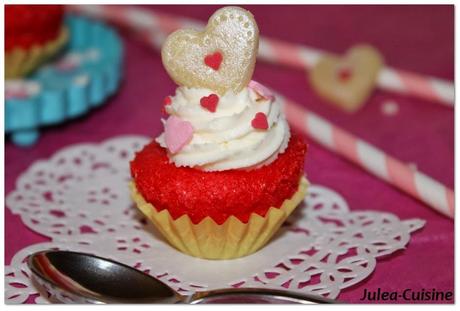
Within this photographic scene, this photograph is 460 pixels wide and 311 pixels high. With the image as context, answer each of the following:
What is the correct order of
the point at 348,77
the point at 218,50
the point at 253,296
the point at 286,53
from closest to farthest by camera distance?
the point at 253,296, the point at 218,50, the point at 348,77, the point at 286,53

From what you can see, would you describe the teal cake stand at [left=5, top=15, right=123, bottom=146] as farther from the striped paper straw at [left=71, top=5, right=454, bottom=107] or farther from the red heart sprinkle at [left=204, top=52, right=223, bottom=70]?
the red heart sprinkle at [left=204, top=52, right=223, bottom=70]

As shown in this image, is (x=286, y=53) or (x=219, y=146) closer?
(x=219, y=146)

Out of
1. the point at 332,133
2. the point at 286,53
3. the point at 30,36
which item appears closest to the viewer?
the point at 332,133

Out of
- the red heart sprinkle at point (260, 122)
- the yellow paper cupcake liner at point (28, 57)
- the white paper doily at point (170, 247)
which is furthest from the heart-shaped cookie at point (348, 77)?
the red heart sprinkle at point (260, 122)

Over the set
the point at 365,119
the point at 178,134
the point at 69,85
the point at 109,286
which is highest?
the point at 365,119

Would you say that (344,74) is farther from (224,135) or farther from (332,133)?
(224,135)

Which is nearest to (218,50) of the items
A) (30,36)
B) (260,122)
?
(260,122)

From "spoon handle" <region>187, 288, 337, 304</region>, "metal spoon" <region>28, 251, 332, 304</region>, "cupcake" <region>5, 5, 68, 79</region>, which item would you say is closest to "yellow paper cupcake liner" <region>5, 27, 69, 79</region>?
"cupcake" <region>5, 5, 68, 79</region>

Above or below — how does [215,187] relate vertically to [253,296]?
above
